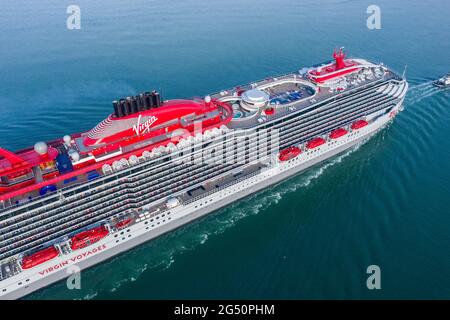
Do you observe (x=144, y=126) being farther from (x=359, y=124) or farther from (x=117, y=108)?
(x=359, y=124)

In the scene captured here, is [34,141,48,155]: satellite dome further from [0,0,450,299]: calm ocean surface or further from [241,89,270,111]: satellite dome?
[241,89,270,111]: satellite dome

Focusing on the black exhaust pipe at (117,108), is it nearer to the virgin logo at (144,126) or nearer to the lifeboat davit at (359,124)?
the virgin logo at (144,126)

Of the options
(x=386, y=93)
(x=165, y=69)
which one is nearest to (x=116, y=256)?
(x=165, y=69)

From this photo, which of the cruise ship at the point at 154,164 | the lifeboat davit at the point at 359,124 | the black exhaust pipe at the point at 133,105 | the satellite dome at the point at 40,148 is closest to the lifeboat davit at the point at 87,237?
the cruise ship at the point at 154,164

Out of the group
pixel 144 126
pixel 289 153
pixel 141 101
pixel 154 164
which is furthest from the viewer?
pixel 289 153

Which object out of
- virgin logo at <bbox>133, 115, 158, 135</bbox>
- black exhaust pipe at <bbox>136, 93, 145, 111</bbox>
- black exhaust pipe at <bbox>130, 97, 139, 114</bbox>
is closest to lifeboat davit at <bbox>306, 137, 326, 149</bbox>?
virgin logo at <bbox>133, 115, 158, 135</bbox>

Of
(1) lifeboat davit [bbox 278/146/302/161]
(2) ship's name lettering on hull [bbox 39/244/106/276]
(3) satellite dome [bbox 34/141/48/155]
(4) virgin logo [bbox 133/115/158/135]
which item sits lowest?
(2) ship's name lettering on hull [bbox 39/244/106/276]

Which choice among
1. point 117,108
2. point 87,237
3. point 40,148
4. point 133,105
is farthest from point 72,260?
point 133,105
